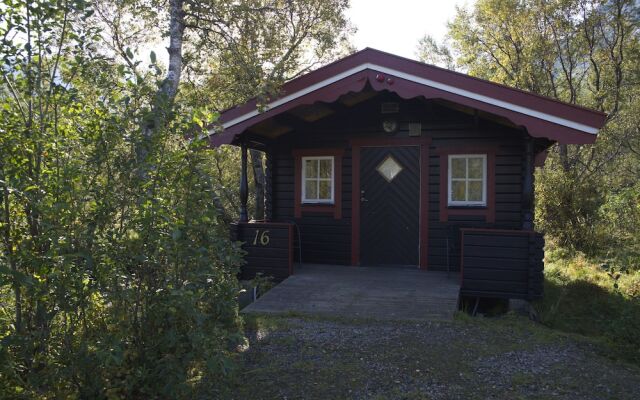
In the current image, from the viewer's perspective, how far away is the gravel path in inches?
142

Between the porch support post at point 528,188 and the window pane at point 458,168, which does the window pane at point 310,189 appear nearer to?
the window pane at point 458,168

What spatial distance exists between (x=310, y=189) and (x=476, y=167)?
2713mm

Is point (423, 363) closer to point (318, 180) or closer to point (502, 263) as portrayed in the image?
point (502, 263)

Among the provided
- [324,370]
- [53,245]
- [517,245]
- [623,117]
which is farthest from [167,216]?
[623,117]

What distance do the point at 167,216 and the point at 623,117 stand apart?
2183cm

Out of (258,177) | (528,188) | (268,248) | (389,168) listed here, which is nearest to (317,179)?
(389,168)

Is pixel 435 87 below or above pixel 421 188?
above

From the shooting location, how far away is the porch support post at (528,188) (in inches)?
262

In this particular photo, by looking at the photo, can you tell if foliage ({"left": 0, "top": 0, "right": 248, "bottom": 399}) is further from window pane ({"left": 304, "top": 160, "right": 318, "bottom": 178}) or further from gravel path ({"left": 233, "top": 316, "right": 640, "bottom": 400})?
window pane ({"left": 304, "top": 160, "right": 318, "bottom": 178})

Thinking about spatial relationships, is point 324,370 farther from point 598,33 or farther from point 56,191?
point 598,33

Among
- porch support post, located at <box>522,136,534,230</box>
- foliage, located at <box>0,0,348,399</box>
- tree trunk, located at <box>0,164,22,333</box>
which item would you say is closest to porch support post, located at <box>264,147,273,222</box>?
porch support post, located at <box>522,136,534,230</box>

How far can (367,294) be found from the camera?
6.34 metres

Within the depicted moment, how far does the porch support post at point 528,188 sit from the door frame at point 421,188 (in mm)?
1517

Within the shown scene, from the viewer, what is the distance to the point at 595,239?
11.4 m
